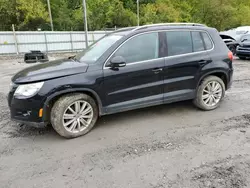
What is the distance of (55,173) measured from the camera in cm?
269

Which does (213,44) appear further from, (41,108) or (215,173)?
(41,108)

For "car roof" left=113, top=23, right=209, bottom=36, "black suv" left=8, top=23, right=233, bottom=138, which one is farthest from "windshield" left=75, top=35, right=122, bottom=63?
"car roof" left=113, top=23, right=209, bottom=36

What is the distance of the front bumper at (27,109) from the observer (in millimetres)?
3246

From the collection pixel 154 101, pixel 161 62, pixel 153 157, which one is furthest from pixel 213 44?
pixel 153 157

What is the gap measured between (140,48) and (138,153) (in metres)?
1.86

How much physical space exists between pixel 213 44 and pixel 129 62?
77.5 inches

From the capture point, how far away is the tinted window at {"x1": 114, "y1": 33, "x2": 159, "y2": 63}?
3.77 m

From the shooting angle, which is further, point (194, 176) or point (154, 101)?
point (154, 101)

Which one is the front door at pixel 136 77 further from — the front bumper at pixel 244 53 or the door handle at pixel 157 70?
the front bumper at pixel 244 53

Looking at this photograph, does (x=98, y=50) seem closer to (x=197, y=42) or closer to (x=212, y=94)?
(x=197, y=42)

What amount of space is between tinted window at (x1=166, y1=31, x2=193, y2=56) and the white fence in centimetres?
1822

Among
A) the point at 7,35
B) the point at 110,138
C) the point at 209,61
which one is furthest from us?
the point at 7,35

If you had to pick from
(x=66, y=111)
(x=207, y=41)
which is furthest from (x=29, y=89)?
(x=207, y=41)

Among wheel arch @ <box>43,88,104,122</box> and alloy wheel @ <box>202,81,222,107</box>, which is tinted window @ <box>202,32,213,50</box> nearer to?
alloy wheel @ <box>202,81,222,107</box>
